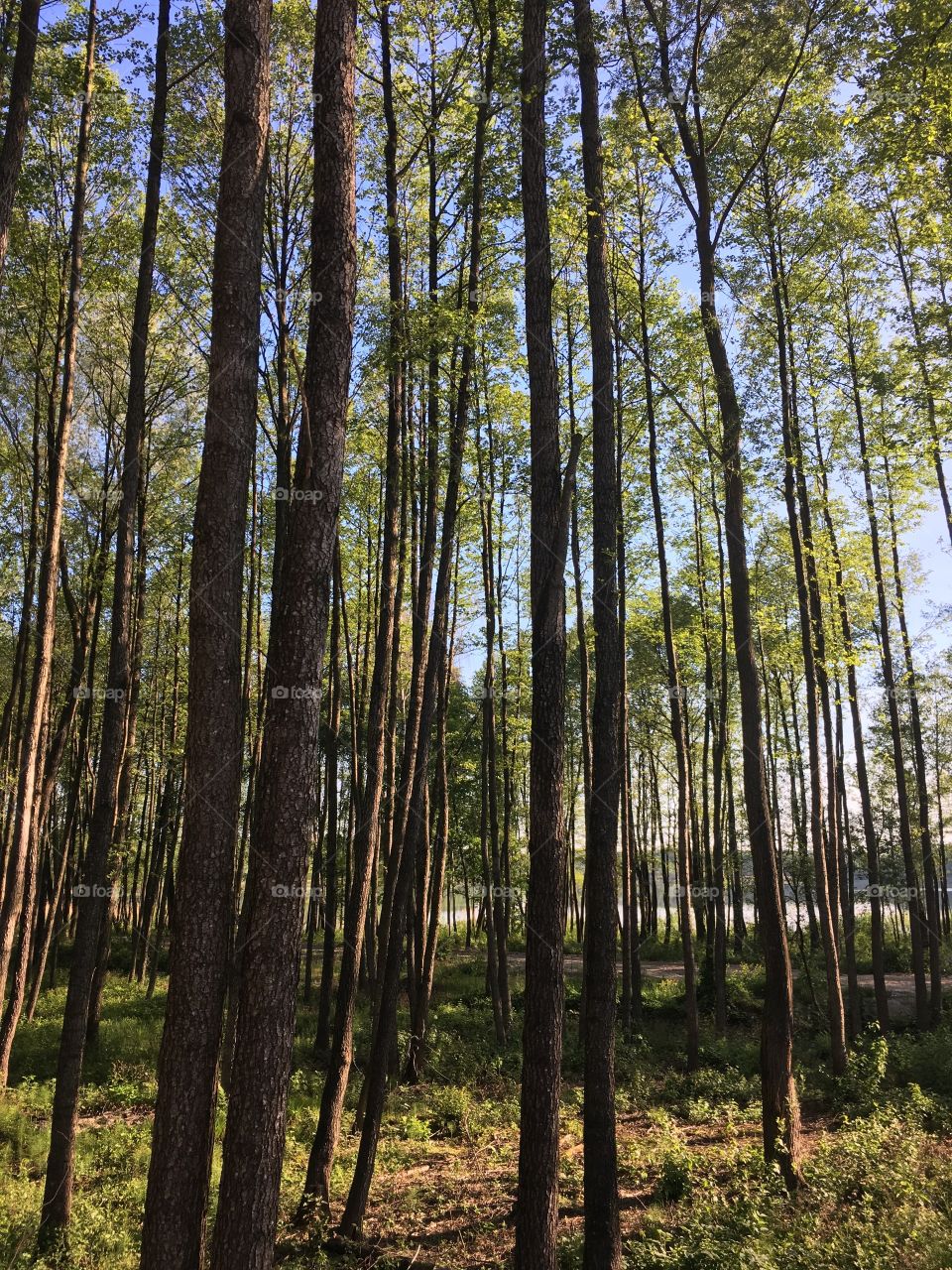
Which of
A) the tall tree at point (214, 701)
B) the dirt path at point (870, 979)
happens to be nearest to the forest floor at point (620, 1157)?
the dirt path at point (870, 979)

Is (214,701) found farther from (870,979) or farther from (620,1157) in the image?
(870,979)

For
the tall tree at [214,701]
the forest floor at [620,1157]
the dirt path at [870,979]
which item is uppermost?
the tall tree at [214,701]

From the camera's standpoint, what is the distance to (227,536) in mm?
5168

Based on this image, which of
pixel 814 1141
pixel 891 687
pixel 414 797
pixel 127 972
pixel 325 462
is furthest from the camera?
pixel 127 972

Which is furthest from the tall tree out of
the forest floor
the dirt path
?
the dirt path

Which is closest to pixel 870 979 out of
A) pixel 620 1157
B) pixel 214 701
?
pixel 620 1157

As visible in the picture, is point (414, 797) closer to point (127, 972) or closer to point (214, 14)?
point (214, 14)

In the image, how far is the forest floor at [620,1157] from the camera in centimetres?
677

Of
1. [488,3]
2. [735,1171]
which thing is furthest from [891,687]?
[488,3]

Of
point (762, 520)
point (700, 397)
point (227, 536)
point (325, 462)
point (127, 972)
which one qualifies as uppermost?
point (700, 397)

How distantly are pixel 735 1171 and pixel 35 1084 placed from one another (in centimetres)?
1070

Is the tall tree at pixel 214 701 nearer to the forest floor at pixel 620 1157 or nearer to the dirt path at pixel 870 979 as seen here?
the forest floor at pixel 620 1157

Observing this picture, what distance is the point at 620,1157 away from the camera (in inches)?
393

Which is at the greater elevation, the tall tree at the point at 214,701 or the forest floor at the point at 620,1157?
the tall tree at the point at 214,701
